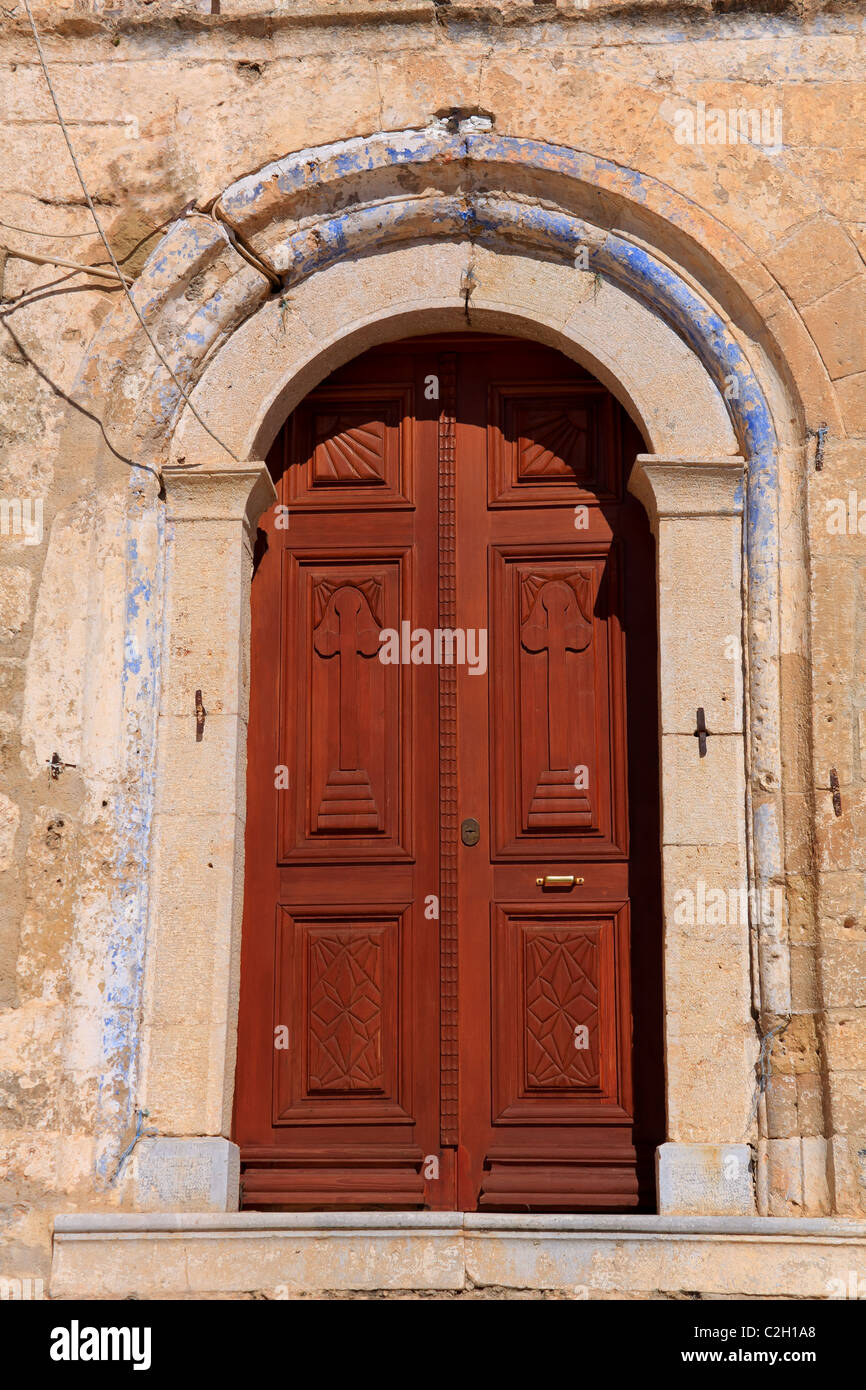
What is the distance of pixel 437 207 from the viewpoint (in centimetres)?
553

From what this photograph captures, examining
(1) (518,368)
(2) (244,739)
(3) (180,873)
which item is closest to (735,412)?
(1) (518,368)

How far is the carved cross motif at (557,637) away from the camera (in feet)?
17.5

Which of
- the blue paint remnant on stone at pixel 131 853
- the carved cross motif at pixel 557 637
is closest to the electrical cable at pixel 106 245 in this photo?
the blue paint remnant on stone at pixel 131 853

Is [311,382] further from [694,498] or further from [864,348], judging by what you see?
[864,348]

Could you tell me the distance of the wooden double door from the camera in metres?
5.08

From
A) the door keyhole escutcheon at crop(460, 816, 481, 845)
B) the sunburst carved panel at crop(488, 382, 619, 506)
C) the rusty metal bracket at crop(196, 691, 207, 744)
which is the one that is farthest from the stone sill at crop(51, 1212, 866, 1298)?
the sunburst carved panel at crop(488, 382, 619, 506)

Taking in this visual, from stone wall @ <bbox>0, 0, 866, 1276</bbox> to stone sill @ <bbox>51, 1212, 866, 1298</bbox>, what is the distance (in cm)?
15

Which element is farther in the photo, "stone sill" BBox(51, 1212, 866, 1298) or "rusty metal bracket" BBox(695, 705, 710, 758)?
"rusty metal bracket" BBox(695, 705, 710, 758)

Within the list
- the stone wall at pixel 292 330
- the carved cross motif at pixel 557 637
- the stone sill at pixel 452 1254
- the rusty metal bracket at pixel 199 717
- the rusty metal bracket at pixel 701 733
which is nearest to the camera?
the stone sill at pixel 452 1254

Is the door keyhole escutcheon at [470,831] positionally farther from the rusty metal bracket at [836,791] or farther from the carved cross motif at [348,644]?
the rusty metal bracket at [836,791]

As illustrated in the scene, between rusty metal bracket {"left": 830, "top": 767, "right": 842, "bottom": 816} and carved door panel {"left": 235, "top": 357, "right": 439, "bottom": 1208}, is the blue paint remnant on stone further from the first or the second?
rusty metal bracket {"left": 830, "top": 767, "right": 842, "bottom": 816}

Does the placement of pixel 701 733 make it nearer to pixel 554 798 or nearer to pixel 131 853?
pixel 554 798

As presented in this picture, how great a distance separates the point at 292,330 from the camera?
216 inches

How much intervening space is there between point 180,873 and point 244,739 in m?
0.50
